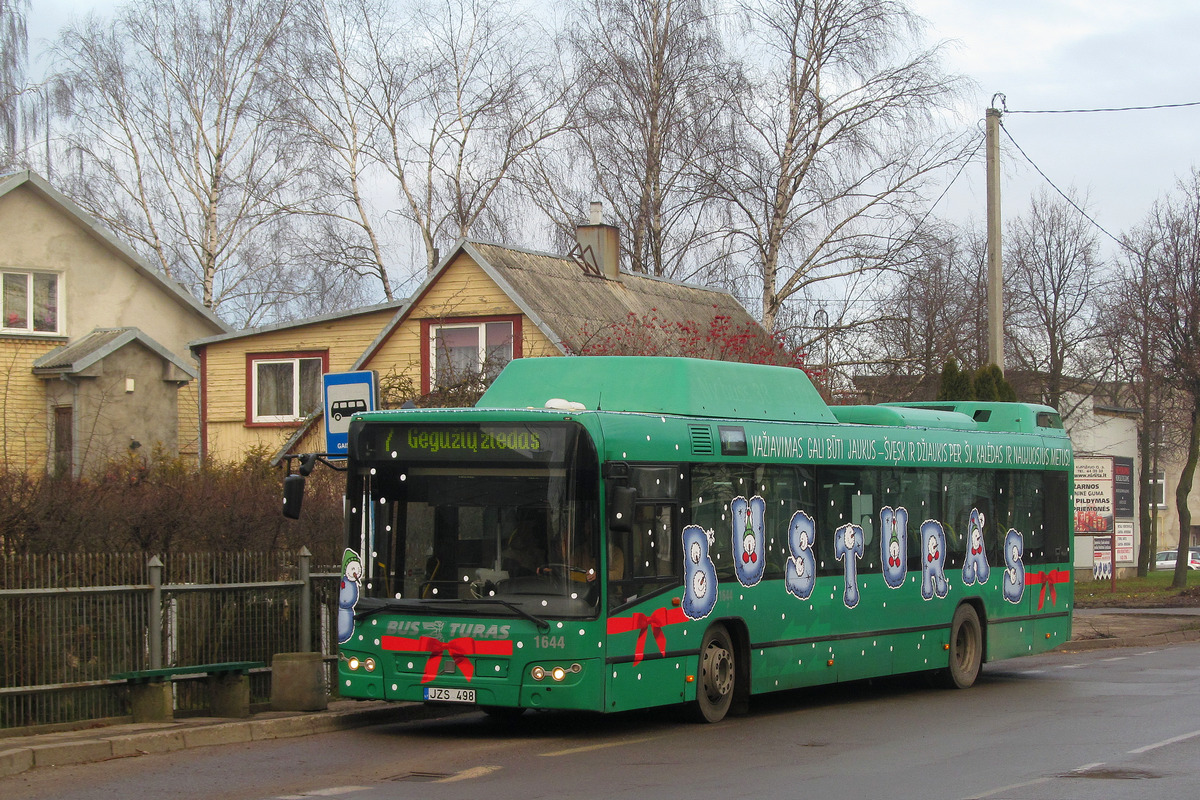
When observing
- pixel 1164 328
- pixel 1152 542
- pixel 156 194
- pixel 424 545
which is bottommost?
pixel 1152 542

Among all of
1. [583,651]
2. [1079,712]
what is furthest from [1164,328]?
[583,651]

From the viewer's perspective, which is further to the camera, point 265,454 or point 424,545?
point 265,454

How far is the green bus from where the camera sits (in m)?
11.6

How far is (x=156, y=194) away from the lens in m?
41.7

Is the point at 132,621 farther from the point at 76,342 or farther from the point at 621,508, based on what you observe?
the point at 76,342

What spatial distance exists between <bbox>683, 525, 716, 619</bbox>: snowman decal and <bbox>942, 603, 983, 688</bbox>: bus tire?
15.9ft

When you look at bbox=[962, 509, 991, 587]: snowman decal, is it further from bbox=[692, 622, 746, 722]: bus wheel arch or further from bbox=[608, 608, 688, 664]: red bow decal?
bbox=[608, 608, 688, 664]: red bow decal

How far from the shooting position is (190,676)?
42.2 feet

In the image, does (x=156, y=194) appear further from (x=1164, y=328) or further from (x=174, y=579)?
(x=174, y=579)

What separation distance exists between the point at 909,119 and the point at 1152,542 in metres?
20.2

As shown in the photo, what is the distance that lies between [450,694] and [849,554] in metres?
4.90

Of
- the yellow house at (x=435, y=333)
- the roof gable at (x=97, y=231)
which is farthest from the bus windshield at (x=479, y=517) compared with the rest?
the roof gable at (x=97, y=231)

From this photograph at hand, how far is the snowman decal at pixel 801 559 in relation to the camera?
13.9m

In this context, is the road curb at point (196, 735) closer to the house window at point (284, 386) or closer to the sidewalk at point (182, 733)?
the sidewalk at point (182, 733)
